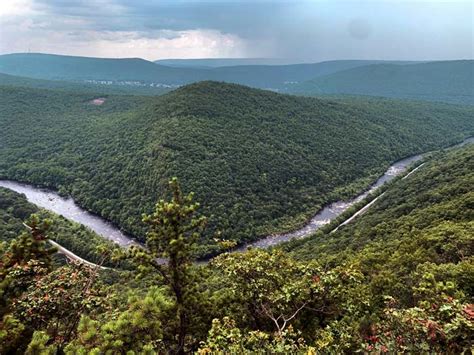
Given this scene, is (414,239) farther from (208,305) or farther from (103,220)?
(103,220)

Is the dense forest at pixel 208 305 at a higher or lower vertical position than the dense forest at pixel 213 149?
higher

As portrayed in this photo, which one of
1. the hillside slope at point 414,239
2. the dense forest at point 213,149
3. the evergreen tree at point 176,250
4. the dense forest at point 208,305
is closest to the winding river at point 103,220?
the dense forest at point 213,149

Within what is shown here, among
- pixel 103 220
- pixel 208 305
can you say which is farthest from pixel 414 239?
pixel 103 220

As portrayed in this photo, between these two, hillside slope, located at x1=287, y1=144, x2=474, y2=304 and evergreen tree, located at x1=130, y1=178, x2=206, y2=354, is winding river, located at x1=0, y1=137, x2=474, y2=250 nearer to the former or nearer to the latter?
hillside slope, located at x1=287, y1=144, x2=474, y2=304

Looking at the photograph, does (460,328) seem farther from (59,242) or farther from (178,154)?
(178,154)

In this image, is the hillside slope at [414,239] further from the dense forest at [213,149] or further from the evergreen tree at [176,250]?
the dense forest at [213,149]
